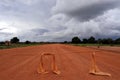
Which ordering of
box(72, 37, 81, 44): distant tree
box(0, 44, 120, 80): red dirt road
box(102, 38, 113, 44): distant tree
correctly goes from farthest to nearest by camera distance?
box(72, 37, 81, 44): distant tree, box(102, 38, 113, 44): distant tree, box(0, 44, 120, 80): red dirt road

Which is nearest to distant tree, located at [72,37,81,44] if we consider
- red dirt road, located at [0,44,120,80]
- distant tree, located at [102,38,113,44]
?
distant tree, located at [102,38,113,44]

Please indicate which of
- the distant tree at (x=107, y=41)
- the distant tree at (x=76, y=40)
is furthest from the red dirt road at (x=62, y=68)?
the distant tree at (x=76, y=40)

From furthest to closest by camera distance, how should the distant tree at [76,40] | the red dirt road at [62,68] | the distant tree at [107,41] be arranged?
1. the distant tree at [76,40]
2. the distant tree at [107,41]
3. the red dirt road at [62,68]

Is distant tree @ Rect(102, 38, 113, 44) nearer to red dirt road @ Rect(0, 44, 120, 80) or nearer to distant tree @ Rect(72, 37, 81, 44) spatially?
distant tree @ Rect(72, 37, 81, 44)

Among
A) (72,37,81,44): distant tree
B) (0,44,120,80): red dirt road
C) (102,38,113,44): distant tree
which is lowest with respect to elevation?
(0,44,120,80): red dirt road

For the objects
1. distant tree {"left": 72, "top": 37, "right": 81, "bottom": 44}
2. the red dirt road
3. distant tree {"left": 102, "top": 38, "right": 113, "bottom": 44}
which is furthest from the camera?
distant tree {"left": 72, "top": 37, "right": 81, "bottom": 44}

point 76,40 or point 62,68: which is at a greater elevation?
point 76,40

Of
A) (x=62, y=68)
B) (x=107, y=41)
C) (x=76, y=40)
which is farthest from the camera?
(x=76, y=40)

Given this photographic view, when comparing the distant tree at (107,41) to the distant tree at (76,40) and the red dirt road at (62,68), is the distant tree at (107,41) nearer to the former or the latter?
the distant tree at (76,40)

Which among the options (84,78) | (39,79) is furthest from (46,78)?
(84,78)

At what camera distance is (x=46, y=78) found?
867 centimetres

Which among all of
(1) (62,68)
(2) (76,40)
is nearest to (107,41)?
(2) (76,40)

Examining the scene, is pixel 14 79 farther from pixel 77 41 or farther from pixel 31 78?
pixel 77 41

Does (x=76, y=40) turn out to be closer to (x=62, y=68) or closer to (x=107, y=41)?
(x=107, y=41)
